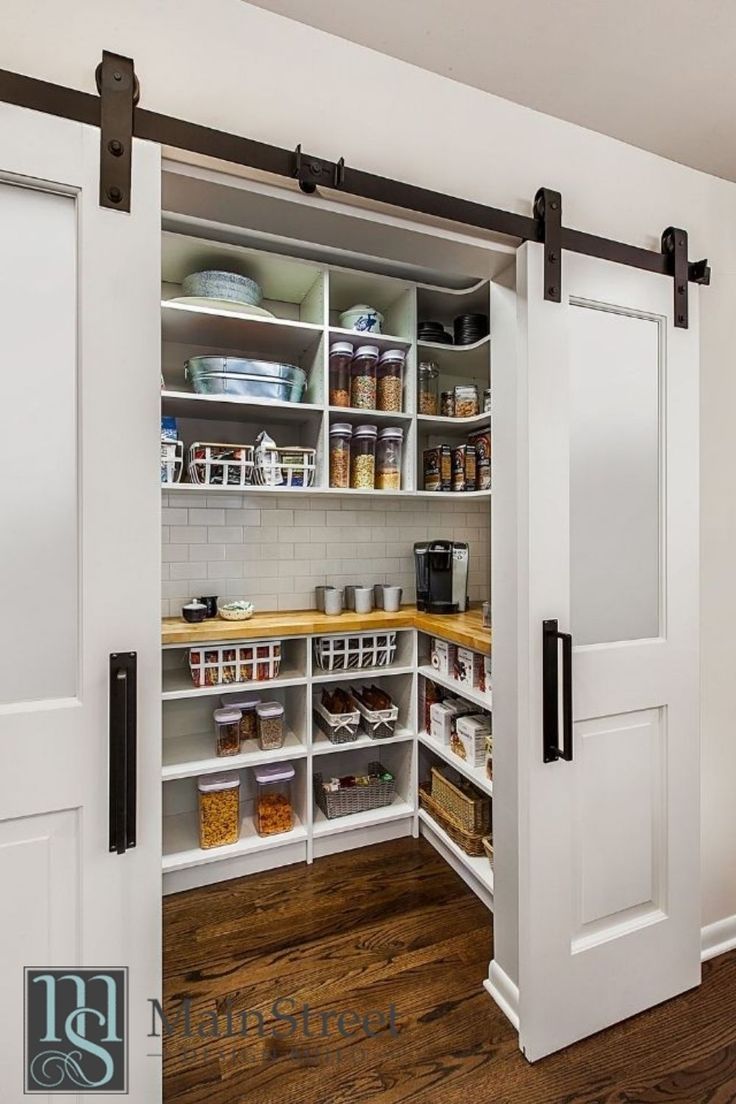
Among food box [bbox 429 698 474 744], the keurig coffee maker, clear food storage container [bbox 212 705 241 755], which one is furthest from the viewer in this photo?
the keurig coffee maker

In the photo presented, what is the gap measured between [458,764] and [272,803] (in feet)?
2.65

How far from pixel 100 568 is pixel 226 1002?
4.76 ft

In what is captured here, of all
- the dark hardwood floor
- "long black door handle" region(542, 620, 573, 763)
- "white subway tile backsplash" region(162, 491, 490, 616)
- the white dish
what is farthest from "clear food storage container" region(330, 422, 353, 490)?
the dark hardwood floor

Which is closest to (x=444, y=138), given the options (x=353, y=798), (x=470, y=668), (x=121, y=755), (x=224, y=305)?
(x=224, y=305)

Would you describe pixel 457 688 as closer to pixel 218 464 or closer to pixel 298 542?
pixel 298 542

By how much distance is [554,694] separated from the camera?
142cm

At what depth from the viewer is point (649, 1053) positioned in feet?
4.79

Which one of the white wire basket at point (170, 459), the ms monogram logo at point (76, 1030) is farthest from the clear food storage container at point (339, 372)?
the ms monogram logo at point (76, 1030)

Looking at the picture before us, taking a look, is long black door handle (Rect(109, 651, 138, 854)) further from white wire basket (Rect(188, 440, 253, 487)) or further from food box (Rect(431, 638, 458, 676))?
food box (Rect(431, 638, 458, 676))

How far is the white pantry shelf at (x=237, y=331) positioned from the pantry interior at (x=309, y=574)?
10 mm

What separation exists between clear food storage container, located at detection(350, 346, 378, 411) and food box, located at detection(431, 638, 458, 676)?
3.49ft

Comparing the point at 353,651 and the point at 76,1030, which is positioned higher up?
the point at 353,651

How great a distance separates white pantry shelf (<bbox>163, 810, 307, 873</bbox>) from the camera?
7.11 feet

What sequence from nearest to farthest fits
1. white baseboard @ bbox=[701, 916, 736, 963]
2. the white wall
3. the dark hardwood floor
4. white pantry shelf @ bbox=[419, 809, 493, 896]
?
the white wall < the dark hardwood floor < white baseboard @ bbox=[701, 916, 736, 963] < white pantry shelf @ bbox=[419, 809, 493, 896]
